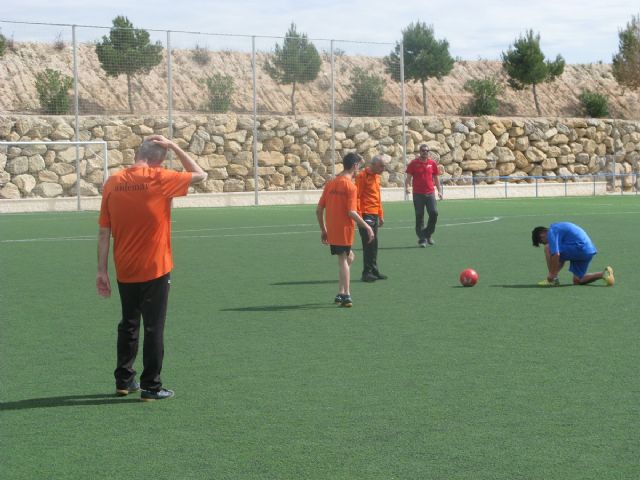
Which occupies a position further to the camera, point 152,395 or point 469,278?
point 469,278

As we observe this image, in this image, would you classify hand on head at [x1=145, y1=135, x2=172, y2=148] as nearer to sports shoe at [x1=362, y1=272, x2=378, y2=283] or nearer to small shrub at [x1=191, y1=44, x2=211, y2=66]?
sports shoe at [x1=362, y1=272, x2=378, y2=283]

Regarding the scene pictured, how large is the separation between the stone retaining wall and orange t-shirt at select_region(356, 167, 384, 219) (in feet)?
83.6

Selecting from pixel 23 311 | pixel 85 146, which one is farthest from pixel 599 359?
pixel 85 146

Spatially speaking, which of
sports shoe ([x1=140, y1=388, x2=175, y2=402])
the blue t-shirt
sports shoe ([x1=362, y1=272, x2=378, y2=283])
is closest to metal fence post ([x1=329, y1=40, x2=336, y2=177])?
sports shoe ([x1=362, y1=272, x2=378, y2=283])

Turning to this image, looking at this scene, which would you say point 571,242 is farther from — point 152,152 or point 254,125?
point 254,125

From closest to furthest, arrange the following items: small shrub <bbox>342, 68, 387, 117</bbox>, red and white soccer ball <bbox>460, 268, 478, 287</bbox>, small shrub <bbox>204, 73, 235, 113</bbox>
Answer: red and white soccer ball <bbox>460, 268, 478, 287</bbox> < small shrub <bbox>204, 73, 235, 113</bbox> < small shrub <bbox>342, 68, 387, 117</bbox>

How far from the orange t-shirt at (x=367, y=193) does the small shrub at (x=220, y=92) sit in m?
31.0

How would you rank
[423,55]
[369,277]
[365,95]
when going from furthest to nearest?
[423,55] < [365,95] < [369,277]

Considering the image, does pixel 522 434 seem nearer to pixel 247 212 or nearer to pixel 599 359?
pixel 599 359

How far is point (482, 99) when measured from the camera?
6172 centimetres

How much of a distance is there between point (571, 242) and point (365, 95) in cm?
3536


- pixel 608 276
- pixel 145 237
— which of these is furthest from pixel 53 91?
pixel 145 237

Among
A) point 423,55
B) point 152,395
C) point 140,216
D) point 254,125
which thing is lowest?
point 152,395

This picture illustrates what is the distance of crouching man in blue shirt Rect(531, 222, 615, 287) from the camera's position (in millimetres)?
12984
